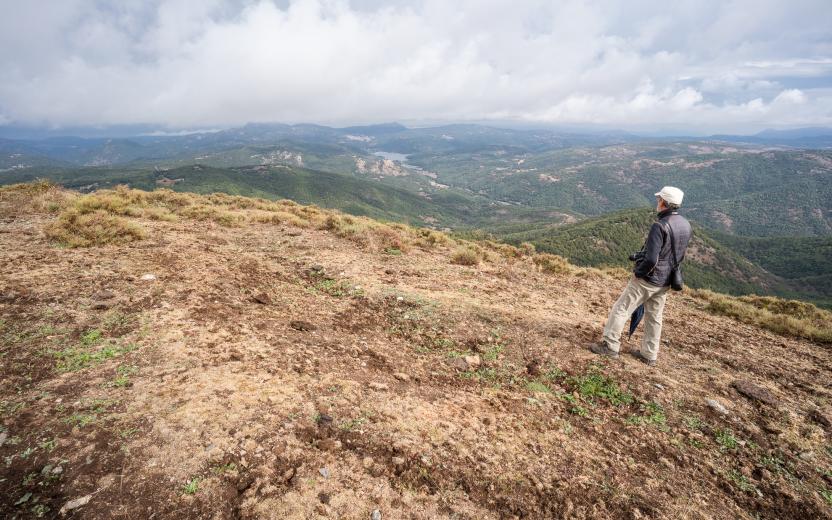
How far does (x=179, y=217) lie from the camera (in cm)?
1412

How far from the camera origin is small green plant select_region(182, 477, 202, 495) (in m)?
3.35

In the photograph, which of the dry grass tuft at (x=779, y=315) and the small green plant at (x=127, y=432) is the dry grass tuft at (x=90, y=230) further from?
the dry grass tuft at (x=779, y=315)

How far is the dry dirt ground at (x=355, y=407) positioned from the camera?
3588mm

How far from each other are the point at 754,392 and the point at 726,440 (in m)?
1.94

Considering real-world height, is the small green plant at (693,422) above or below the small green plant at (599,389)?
below

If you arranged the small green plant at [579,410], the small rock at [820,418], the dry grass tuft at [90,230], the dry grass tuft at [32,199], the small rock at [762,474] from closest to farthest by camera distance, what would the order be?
1. the small rock at [762,474]
2. the small green plant at [579,410]
3. the small rock at [820,418]
4. the dry grass tuft at [90,230]
5. the dry grass tuft at [32,199]

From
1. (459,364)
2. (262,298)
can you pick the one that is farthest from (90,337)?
(459,364)

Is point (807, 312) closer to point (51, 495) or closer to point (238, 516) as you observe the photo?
point (238, 516)

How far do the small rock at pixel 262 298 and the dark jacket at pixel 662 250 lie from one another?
289 inches

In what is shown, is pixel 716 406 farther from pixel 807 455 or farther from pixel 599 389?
pixel 599 389

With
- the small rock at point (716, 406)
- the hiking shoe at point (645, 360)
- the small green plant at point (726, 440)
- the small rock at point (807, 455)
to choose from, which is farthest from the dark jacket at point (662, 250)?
the small rock at point (807, 455)

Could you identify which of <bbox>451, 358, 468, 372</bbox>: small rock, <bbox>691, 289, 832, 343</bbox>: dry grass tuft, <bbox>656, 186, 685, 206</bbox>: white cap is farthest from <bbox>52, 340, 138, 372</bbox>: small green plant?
<bbox>691, 289, 832, 343</bbox>: dry grass tuft

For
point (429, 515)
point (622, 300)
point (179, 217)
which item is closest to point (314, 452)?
point (429, 515)

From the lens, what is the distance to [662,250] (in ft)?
21.9
